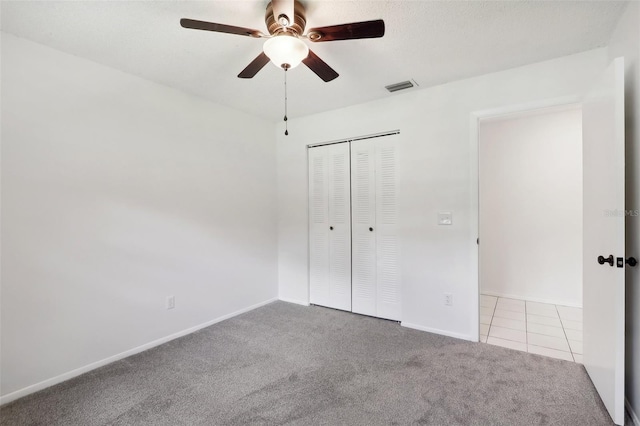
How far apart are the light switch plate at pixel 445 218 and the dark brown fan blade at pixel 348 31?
1793 millimetres

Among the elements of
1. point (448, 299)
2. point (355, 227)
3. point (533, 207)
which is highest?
point (533, 207)

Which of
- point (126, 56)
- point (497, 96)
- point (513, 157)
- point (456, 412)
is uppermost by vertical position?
point (126, 56)

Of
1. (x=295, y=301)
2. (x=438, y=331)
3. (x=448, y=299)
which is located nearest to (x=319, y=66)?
(x=448, y=299)

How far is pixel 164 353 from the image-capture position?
2.53 metres

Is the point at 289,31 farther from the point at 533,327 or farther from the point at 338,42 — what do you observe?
the point at 533,327

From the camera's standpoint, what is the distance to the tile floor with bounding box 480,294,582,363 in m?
2.55

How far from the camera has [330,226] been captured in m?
3.63

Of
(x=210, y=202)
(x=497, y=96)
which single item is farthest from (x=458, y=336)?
(x=210, y=202)

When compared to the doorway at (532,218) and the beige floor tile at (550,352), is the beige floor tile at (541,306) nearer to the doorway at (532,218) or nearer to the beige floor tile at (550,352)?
the doorway at (532,218)

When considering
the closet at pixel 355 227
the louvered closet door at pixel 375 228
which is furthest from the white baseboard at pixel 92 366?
the louvered closet door at pixel 375 228

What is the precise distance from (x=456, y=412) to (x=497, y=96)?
2.44 m

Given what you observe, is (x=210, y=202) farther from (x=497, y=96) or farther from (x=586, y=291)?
(x=586, y=291)

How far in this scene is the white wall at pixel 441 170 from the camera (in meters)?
2.50

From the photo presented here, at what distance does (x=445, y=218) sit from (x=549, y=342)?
1405mm
